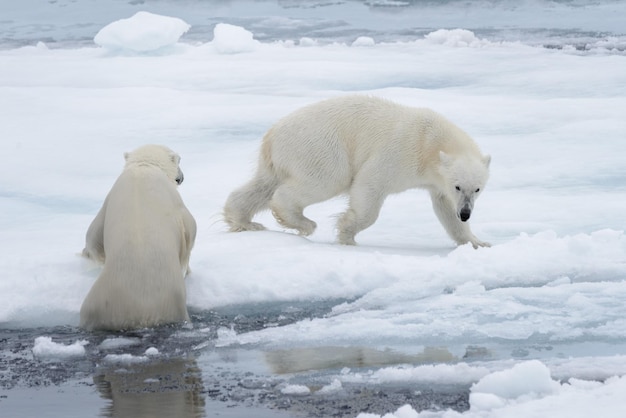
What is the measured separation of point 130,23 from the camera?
13852 millimetres

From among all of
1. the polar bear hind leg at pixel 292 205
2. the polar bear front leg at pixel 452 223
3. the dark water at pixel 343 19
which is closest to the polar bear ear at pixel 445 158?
the polar bear front leg at pixel 452 223

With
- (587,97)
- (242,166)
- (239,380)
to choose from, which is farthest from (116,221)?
(587,97)

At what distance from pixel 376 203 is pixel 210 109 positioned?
4.90m

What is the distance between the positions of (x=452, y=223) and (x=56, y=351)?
2636mm

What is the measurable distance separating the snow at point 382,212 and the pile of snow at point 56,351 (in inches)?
0.4

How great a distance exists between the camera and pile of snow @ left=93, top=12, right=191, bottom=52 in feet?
44.9

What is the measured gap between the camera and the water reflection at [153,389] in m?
2.95

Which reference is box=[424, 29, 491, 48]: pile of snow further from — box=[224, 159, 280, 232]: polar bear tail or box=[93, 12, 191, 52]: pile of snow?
box=[224, 159, 280, 232]: polar bear tail

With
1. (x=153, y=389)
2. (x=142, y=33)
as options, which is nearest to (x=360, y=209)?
(x=153, y=389)

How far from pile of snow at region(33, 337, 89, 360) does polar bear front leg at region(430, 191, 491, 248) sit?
253 cm

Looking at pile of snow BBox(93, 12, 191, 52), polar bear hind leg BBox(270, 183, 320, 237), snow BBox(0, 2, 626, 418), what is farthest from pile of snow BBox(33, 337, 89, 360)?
pile of snow BBox(93, 12, 191, 52)

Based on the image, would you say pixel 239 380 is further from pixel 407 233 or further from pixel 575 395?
pixel 407 233

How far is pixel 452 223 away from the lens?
5.54 m

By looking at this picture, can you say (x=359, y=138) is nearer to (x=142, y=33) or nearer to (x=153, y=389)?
(x=153, y=389)
